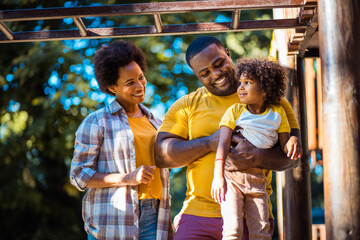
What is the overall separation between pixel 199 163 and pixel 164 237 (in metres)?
0.59

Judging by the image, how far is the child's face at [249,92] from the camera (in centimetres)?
279

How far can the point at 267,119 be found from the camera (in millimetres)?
2801

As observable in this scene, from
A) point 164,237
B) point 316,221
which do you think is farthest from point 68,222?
point 316,221

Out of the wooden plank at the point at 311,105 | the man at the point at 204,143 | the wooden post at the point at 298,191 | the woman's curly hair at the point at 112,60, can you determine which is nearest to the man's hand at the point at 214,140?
the man at the point at 204,143

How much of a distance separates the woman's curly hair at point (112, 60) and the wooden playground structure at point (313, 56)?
0.45 feet

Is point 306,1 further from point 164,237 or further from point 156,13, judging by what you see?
point 164,237

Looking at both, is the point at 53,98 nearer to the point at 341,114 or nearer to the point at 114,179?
the point at 114,179

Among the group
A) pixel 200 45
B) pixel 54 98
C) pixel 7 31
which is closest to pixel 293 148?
pixel 200 45

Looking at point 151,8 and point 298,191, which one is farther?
point 298,191

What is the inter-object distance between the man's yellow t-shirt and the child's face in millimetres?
270

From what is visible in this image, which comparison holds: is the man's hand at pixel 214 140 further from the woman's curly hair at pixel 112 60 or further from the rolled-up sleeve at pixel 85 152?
the woman's curly hair at pixel 112 60

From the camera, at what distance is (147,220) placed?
10.6 ft

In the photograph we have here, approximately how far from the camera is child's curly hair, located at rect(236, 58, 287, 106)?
2812mm

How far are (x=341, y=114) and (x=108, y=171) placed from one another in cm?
155
